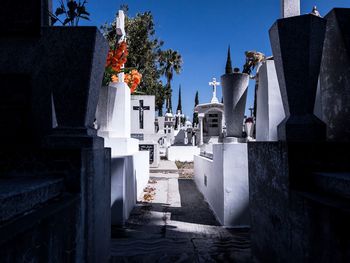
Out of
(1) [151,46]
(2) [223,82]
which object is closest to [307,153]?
(2) [223,82]

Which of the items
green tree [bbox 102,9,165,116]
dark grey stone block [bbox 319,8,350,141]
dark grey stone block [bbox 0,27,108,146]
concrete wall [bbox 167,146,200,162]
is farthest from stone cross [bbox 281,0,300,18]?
green tree [bbox 102,9,165,116]

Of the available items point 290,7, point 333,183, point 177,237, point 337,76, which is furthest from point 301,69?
point 177,237

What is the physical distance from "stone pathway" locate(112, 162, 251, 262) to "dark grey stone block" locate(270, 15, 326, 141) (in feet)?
4.87

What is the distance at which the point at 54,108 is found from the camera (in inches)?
79.9

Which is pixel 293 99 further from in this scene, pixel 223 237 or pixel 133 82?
pixel 133 82

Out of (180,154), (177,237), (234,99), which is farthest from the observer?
(180,154)

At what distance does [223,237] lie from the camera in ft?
11.4

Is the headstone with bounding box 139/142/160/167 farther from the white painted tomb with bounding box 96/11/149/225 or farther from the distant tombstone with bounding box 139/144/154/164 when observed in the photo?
the white painted tomb with bounding box 96/11/149/225

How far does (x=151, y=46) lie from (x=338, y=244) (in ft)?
76.7

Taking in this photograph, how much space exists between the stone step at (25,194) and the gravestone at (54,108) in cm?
6

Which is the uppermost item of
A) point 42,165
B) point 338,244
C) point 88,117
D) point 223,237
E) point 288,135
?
point 88,117

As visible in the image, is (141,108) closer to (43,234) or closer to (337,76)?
(337,76)

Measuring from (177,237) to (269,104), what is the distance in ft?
6.70

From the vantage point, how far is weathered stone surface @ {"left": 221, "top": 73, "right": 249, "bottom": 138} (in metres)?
4.27
